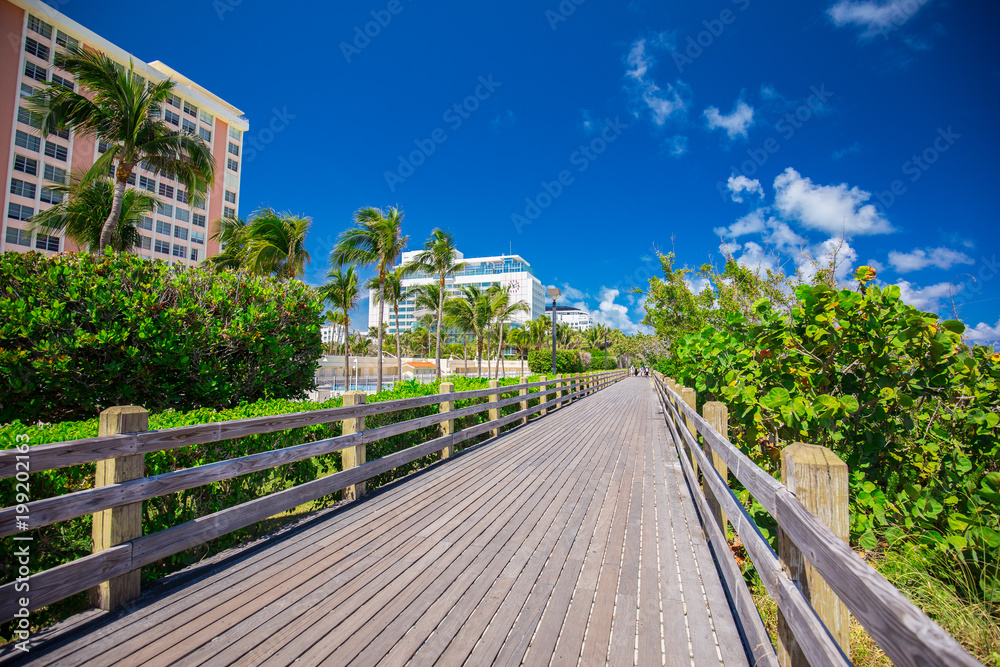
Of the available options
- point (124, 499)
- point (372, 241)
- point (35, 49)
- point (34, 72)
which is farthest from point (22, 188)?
point (124, 499)

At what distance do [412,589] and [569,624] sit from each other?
0.99 meters

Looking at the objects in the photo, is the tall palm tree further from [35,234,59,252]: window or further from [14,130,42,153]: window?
[14,130,42,153]: window

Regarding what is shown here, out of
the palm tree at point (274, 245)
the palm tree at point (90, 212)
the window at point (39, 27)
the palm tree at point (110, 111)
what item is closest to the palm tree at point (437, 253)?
the palm tree at point (274, 245)

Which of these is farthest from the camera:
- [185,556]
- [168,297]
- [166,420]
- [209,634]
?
[168,297]

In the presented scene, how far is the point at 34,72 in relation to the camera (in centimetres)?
3975

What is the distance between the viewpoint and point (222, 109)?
57.1 metres

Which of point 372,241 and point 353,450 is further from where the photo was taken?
point 372,241

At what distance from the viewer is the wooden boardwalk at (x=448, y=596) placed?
7.45ft

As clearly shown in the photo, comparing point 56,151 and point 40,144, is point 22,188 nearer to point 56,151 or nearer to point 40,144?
point 40,144

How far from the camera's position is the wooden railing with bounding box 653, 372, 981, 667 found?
94 centimetres

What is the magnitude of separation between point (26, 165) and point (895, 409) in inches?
2341

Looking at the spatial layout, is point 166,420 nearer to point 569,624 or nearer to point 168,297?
point 168,297

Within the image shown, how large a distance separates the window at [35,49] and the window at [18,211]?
1325 cm

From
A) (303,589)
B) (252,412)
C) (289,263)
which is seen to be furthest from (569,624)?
(289,263)
